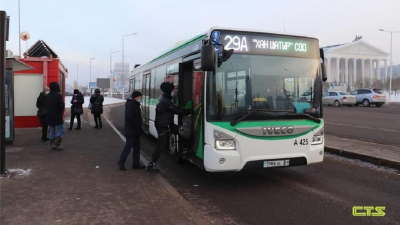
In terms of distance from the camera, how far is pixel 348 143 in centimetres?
1027

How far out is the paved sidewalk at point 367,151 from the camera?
7.87m

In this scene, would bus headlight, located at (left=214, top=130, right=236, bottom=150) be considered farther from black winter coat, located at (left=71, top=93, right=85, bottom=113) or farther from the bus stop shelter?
the bus stop shelter

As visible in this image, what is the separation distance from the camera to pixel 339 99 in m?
34.3

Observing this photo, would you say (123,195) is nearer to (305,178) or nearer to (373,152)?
(305,178)

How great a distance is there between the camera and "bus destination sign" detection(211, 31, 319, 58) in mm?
5859

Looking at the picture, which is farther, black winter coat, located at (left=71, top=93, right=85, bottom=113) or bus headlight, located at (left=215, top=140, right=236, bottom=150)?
black winter coat, located at (left=71, top=93, right=85, bottom=113)

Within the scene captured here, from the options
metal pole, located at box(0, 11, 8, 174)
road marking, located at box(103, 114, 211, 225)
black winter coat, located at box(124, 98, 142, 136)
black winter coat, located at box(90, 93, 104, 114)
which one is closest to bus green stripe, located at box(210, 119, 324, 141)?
road marking, located at box(103, 114, 211, 225)

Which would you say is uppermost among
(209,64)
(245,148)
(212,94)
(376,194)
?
(209,64)

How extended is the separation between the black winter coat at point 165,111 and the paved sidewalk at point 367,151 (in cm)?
481

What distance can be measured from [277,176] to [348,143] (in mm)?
4323

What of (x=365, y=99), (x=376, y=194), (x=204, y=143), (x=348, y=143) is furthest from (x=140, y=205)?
(x=365, y=99)

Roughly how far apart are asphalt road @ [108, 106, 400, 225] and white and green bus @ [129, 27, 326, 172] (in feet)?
1.68

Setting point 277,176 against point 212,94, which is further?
point 277,176

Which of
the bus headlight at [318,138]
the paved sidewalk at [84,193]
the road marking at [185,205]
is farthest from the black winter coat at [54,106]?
the bus headlight at [318,138]
